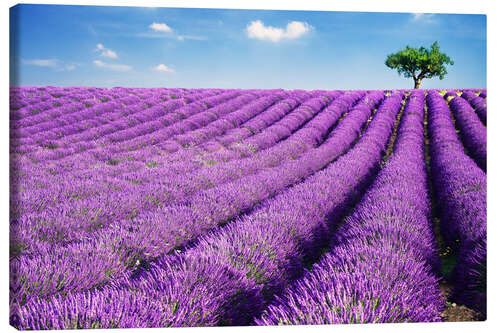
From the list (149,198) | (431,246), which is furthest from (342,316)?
(149,198)

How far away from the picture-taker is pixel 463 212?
112 inches

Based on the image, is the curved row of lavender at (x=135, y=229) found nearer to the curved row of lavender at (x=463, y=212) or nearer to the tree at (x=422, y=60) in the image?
the curved row of lavender at (x=463, y=212)

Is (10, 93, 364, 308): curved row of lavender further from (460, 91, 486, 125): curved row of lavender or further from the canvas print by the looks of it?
(460, 91, 486, 125): curved row of lavender

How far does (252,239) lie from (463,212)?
6.56 ft

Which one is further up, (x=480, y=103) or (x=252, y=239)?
(x=480, y=103)

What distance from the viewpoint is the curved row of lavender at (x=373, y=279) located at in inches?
69.6

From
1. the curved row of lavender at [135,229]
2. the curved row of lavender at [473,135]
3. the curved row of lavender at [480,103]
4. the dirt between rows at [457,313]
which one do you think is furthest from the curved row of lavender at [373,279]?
the curved row of lavender at [480,103]

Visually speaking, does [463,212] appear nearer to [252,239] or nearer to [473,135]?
[473,135]

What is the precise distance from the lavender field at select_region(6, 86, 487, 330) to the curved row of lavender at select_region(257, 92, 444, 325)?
0.04ft

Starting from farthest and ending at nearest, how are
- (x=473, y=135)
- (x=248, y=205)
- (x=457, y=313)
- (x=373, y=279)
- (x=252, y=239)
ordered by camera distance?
(x=248, y=205)
(x=473, y=135)
(x=252, y=239)
(x=457, y=313)
(x=373, y=279)

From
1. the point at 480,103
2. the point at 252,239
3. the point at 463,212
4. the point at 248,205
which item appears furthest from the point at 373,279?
the point at 480,103

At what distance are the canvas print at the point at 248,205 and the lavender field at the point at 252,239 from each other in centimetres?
2
